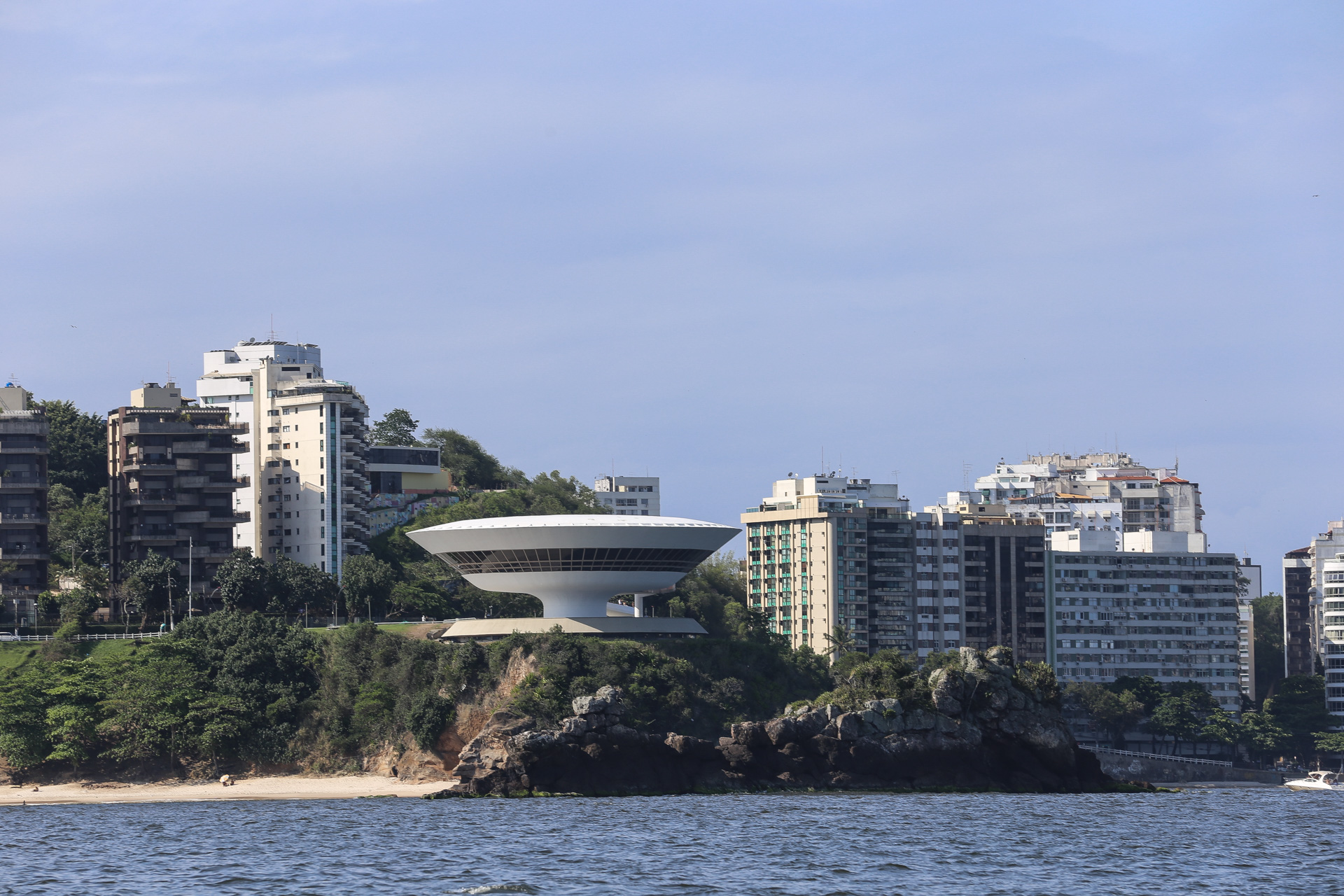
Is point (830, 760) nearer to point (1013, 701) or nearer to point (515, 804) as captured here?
point (1013, 701)

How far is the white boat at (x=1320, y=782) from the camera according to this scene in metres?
141

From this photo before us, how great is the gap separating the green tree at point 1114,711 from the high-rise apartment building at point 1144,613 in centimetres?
789

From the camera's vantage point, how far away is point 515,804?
3561 inches

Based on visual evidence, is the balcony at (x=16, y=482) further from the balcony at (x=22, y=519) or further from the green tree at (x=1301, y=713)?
the green tree at (x=1301, y=713)

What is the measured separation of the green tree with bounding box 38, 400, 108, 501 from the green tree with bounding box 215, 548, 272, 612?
3508 centimetres

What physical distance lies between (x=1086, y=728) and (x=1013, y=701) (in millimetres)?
54864

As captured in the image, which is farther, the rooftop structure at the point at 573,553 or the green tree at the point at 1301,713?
the green tree at the point at 1301,713

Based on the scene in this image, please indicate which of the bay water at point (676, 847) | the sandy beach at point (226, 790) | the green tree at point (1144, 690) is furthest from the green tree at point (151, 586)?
the green tree at point (1144, 690)

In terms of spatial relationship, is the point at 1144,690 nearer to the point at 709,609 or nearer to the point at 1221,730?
the point at 1221,730

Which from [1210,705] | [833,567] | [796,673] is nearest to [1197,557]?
[1210,705]

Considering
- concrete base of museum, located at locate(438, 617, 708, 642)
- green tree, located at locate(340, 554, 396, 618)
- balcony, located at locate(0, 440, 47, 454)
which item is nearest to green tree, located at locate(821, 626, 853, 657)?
concrete base of museum, located at locate(438, 617, 708, 642)

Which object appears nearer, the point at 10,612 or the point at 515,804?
the point at 515,804

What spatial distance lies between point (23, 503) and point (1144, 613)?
332ft

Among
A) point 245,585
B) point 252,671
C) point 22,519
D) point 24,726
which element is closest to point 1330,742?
point 245,585
